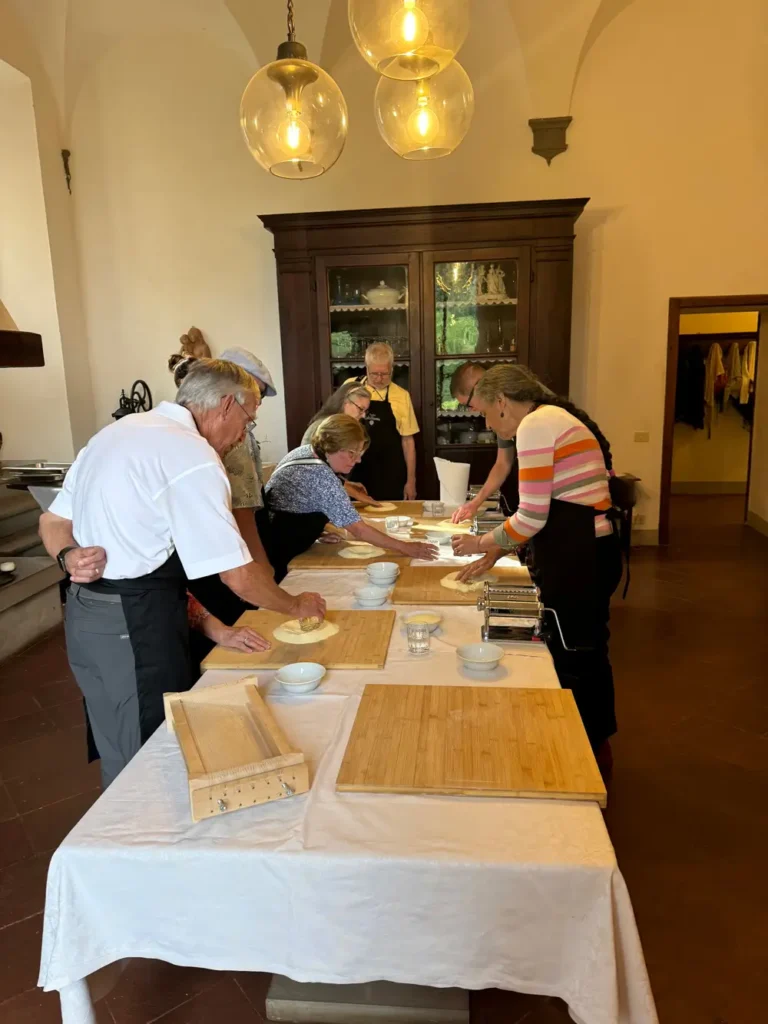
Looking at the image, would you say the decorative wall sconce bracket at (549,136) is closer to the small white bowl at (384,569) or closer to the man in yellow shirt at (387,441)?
the man in yellow shirt at (387,441)

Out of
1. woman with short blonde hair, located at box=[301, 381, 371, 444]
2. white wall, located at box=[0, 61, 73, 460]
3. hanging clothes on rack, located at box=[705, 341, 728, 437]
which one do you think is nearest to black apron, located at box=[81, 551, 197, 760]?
woman with short blonde hair, located at box=[301, 381, 371, 444]

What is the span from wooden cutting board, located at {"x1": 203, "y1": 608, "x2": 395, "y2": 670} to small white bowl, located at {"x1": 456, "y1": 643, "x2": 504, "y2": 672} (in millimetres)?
213

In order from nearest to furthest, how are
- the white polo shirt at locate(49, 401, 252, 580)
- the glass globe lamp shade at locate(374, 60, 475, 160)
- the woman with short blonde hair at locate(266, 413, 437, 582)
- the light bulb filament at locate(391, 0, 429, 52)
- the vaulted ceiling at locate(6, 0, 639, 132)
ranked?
the white polo shirt at locate(49, 401, 252, 580) < the light bulb filament at locate(391, 0, 429, 52) < the glass globe lamp shade at locate(374, 60, 475, 160) < the woman with short blonde hair at locate(266, 413, 437, 582) < the vaulted ceiling at locate(6, 0, 639, 132)

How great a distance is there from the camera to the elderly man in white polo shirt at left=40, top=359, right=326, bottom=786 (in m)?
1.62

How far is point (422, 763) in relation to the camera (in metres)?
1.32

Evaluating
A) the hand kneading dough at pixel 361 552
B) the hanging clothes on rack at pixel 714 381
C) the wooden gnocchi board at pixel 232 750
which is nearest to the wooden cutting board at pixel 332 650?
the wooden gnocchi board at pixel 232 750

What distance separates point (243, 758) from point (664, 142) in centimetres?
583

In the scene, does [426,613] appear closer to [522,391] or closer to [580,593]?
[580,593]

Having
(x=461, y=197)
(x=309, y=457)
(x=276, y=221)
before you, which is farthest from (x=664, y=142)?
(x=309, y=457)

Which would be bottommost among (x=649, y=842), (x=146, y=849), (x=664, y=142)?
(x=649, y=842)

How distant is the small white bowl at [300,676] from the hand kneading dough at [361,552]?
1.20m

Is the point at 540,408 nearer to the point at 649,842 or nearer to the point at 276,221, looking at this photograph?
the point at 649,842

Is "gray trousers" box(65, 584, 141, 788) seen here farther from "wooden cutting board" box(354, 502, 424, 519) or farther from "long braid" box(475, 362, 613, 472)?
"wooden cutting board" box(354, 502, 424, 519)

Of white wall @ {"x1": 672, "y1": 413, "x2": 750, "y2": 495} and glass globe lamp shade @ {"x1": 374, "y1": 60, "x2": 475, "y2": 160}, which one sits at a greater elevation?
glass globe lamp shade @ {"x1": 374, "y1": 60, "x2": 475, "y2": 160}
